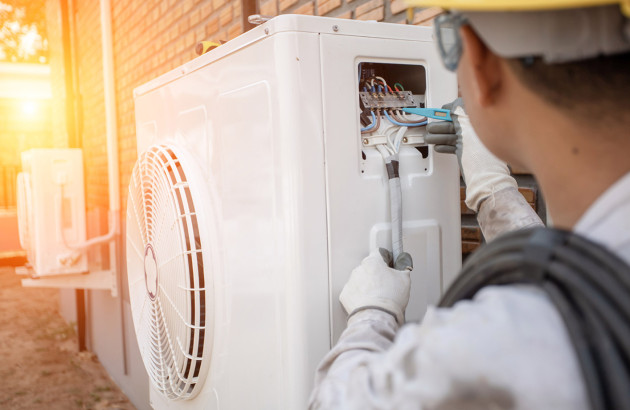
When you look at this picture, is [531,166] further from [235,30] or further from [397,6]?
[235,30]

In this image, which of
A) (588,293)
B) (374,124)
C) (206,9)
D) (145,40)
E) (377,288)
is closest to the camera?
(588,293)

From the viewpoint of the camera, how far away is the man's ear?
0.67 m

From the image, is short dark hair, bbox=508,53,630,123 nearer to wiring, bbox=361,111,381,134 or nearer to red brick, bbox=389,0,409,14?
wiring, bbox=361,111,381,134

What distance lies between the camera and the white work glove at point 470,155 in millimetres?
1188

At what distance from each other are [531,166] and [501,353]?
0.79 ft

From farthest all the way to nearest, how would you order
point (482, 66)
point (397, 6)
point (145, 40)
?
1. point (145, 40)
2. point (397, 6)
3. point (482, 66)

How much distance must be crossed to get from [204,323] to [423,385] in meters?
0.86

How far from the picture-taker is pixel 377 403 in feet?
2.19

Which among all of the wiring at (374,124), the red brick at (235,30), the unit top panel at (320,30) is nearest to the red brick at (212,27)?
the red brick at (235,30)

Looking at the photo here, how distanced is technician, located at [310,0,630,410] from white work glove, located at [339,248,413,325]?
0.30 m

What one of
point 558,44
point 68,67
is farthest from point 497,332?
point 68,67

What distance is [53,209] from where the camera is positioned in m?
3.77

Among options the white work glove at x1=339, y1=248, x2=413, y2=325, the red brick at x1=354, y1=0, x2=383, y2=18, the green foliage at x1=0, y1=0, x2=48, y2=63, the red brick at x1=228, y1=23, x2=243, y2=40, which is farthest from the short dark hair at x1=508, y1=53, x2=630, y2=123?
the green foliage at x1=0, y1=0, x2=48, y2=63

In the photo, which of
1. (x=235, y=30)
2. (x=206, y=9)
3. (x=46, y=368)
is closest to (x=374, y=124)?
(x=235, y=30)
